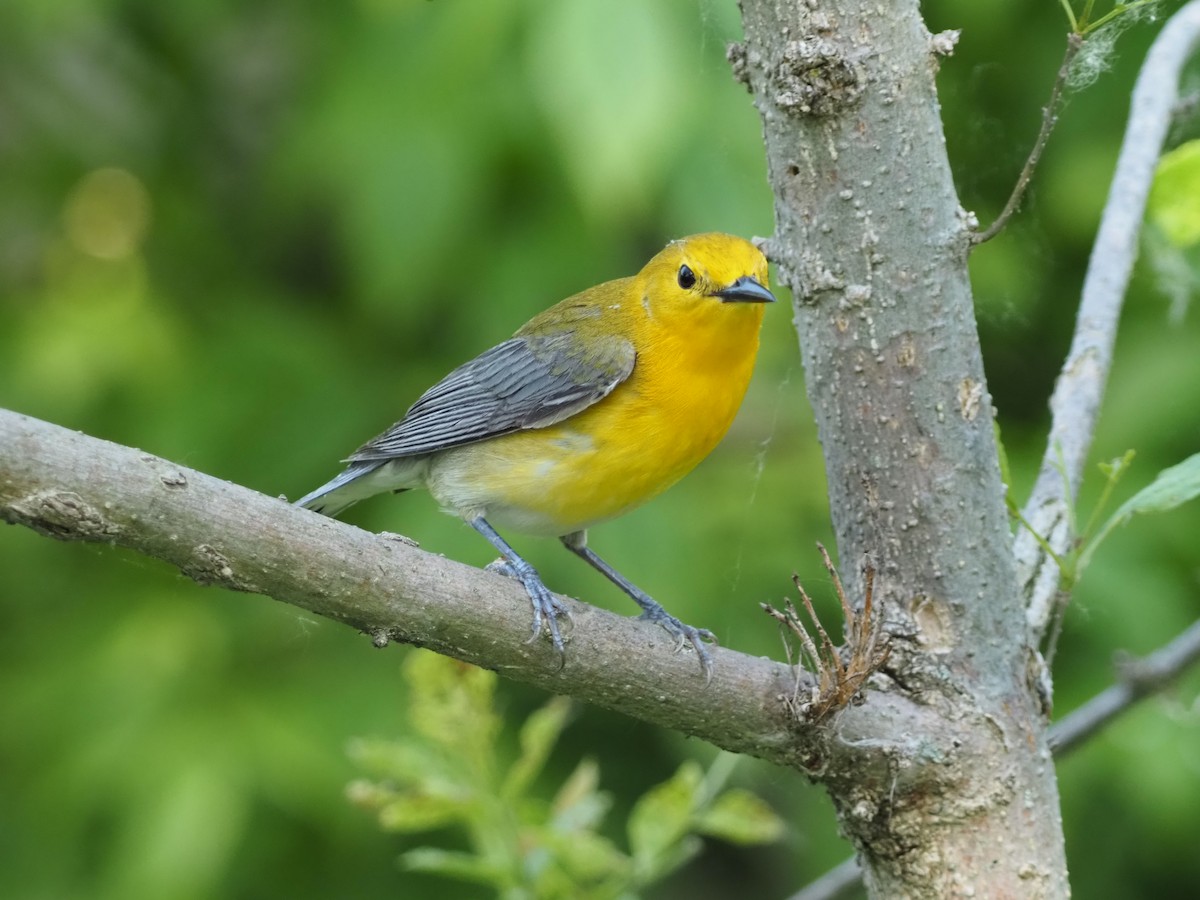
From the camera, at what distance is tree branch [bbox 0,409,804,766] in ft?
4.98

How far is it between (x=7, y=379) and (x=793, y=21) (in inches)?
145

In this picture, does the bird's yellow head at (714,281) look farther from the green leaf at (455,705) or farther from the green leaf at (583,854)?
the green leaf at (583,854)

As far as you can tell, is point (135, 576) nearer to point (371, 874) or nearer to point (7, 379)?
point (7, 379)

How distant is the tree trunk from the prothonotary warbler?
2.30 ft

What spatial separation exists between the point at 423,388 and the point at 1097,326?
2640 millimetres

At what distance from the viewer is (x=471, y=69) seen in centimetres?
A: 434

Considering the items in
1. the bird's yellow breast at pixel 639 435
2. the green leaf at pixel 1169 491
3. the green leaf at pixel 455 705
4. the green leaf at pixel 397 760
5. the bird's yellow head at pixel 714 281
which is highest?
the bird's yellow head at pixel 714 281

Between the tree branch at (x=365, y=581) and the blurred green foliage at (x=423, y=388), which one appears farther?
the blurred green foliage at (x=423, y=388)

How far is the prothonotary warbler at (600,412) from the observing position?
2949mm

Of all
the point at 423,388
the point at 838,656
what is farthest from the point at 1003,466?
the point at 423,388

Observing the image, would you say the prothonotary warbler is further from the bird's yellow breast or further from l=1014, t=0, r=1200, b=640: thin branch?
l=1014, t=0, r=1200, b=640: thin branch

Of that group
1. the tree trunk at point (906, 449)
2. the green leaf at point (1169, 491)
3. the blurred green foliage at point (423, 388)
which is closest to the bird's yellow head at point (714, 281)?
the blurred green foliage at point (423, 388)

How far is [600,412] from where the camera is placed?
3035 mm

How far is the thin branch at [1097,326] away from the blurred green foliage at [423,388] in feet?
2.69
